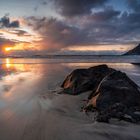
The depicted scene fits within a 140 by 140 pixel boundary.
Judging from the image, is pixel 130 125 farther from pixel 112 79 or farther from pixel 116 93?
pixel 112 79

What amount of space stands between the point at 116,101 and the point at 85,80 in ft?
10.3

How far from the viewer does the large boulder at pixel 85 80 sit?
9376 millimetres

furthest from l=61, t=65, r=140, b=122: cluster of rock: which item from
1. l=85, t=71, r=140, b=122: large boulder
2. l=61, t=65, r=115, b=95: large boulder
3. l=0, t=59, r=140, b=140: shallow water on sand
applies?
l=61, t=65, r=115, b=95: large boulder

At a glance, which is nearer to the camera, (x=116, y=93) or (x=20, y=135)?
(x=20, y=135)

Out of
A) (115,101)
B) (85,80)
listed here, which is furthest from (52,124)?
(85,80)

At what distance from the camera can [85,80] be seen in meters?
9.73

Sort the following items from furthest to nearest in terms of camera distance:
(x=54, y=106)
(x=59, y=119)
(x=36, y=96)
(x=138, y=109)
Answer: (x=36, y=96) → (x=54, y=106) → (x=138, y=109) → (x=59, y=119)

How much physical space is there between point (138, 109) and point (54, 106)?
2792mm

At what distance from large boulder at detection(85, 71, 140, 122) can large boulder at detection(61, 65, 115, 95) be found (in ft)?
5.09

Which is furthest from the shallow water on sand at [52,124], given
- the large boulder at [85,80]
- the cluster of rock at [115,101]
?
the large boulder at [85,80]

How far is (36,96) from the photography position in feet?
30.3

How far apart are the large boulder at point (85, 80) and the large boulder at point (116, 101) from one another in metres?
1.55

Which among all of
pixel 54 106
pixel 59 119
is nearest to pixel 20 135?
pixel 59 119

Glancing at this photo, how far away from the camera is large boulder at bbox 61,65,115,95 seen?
369 inches
